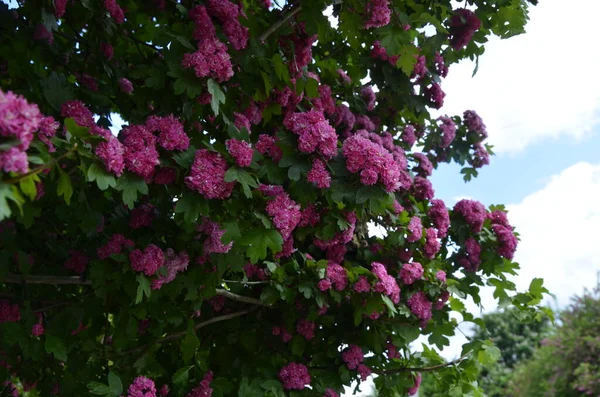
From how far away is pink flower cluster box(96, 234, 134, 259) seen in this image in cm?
303

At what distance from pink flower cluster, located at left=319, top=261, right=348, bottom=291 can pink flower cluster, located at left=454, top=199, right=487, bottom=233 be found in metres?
1.09

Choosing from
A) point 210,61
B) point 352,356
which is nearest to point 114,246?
point 210,61

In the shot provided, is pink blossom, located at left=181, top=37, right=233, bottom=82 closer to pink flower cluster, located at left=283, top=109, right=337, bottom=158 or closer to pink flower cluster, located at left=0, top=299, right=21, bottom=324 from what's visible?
pink flower cluster, located at left=283, top=109, right=337, bottom=158

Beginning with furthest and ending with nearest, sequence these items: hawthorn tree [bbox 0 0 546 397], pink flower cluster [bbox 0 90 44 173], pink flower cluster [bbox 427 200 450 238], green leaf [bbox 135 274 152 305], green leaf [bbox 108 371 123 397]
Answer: pink flower cluster [bbox 427 200 450 238] < green leaf [bbox 108 371 123 397] < green leaf [bbox 135 274 152 305] < hawthorn tree [bbox 0 0 546 397] < pink flower cluster [bbox 0 90 44 173]

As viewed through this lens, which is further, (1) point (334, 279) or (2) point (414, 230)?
(2) point (414, 230)

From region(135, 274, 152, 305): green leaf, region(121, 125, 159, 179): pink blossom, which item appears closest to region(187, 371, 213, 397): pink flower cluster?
region(135, 274, 152, 305): green leaf

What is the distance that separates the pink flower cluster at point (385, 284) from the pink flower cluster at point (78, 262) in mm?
1556

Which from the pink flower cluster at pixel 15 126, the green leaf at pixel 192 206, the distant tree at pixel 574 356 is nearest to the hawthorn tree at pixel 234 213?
the green leaf at pixel 192 206

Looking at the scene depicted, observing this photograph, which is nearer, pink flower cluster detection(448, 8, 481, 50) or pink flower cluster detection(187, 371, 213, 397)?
pink flower cluster detection(187, 371, 213, 397)

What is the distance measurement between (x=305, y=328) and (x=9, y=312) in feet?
5.44

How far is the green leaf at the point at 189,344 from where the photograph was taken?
3.37 metres

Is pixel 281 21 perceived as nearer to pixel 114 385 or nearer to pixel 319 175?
pixel 319 175

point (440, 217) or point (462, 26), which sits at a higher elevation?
point (462, 26)

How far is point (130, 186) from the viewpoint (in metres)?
2.39
